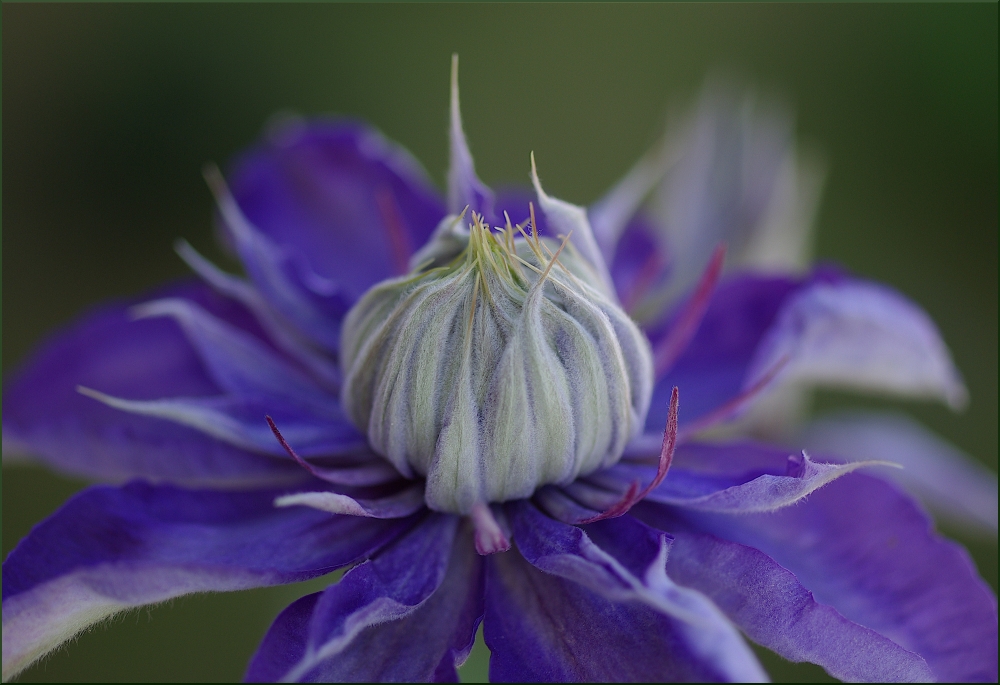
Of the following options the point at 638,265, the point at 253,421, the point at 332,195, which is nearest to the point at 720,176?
the point at 638,265

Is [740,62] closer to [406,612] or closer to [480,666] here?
[480,666]

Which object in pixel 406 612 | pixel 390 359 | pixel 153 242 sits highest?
pixel 390 359

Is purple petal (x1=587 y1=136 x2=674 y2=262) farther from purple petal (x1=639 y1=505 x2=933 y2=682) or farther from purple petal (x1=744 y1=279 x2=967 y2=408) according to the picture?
purple petal (x1=639 y1=505 x2=933 y2=682)

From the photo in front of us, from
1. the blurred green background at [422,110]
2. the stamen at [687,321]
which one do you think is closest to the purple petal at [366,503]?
the stamen at [687,321]

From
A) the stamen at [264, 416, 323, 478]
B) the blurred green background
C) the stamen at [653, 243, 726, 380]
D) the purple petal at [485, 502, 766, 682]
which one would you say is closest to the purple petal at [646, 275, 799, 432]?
the stamen at [653, 243, 726, 380]

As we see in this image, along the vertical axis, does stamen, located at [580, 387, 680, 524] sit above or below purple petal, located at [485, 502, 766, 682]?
above

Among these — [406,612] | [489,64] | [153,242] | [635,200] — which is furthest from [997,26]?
[406,612]

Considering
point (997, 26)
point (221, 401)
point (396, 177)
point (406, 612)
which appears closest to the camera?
point (406, 612)
